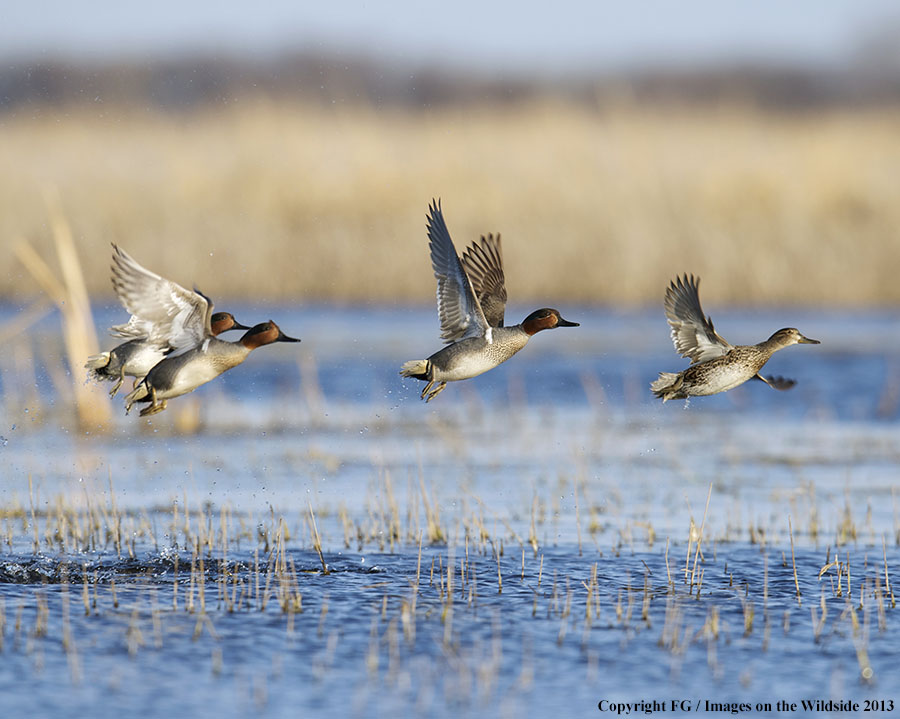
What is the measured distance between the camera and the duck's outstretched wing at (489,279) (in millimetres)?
7441

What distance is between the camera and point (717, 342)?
623 centimetres

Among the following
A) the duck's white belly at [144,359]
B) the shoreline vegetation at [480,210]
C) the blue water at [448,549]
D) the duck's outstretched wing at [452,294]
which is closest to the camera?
the blue water at [448,549]

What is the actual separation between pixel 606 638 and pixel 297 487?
450 centimetres

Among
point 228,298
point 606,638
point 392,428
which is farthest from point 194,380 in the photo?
point 228,298

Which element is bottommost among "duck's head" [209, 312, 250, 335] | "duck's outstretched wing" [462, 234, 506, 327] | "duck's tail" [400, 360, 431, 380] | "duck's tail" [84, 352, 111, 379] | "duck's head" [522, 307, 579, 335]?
"duck's tail" [400, 360, 431, 380]

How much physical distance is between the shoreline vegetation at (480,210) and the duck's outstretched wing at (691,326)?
1272 cm

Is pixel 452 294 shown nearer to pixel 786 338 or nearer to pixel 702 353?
pixel 702 353

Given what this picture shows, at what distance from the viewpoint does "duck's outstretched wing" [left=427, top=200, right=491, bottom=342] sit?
6.80 metres

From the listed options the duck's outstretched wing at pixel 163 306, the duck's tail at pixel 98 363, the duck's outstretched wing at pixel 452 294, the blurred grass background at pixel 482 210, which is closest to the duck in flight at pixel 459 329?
the duck's outstretched wing at pixel 452 294

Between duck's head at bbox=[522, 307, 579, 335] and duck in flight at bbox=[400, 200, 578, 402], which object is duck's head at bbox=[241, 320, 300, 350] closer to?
duck in flight at bbox=[400, 200, 578, 402]

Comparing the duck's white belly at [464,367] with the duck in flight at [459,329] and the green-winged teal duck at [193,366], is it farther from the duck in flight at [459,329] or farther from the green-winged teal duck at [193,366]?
the green-winged teal duck at [193,366]

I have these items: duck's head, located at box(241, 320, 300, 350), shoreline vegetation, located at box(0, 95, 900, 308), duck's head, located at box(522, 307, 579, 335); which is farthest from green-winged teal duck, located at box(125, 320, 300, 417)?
shoreline vegetation, located at box(0, 95, 900, 308)

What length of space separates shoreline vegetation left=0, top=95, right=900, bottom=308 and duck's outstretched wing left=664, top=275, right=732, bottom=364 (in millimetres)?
12719

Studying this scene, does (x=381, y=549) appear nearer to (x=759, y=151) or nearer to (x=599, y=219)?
(x=599, y=219)
